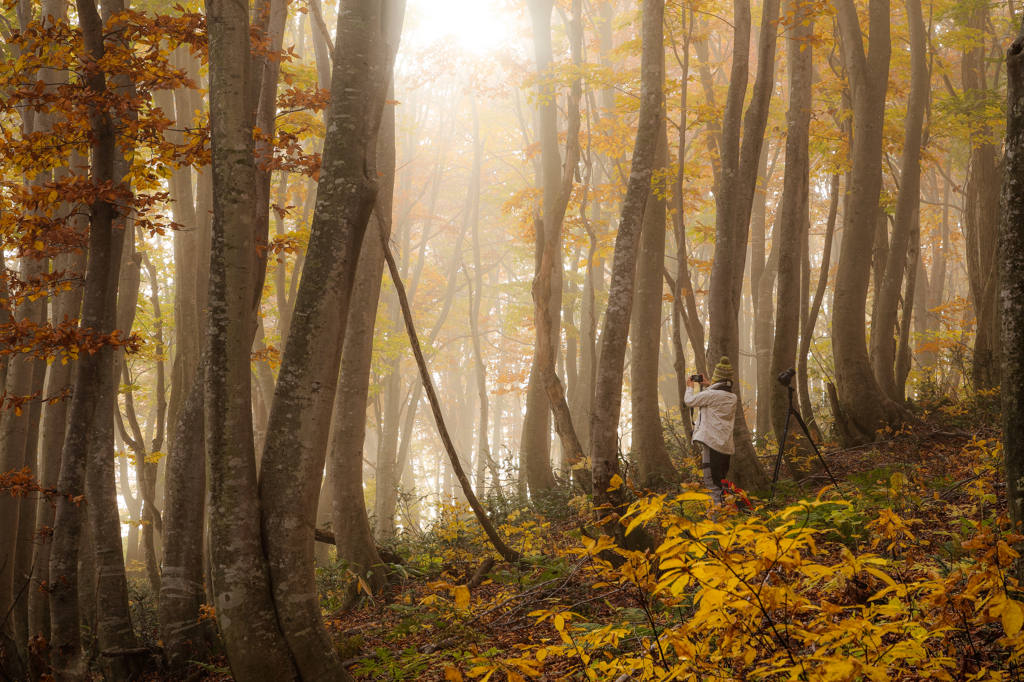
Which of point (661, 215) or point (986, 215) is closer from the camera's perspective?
point (661, 215)

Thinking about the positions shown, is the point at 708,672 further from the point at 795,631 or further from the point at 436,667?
the point at 436,667

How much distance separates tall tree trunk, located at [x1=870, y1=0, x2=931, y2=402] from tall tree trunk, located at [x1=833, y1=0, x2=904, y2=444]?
114 centimetres

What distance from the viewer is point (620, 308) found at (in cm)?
595

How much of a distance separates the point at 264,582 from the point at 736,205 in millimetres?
7334

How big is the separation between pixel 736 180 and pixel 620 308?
372 cm

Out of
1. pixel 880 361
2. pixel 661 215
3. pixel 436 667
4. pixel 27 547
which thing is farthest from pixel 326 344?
pixel 880 361

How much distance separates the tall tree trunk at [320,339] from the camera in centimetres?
353

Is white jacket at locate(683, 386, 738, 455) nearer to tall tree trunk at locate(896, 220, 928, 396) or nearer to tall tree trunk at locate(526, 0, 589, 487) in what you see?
tall tree trunk at locate(526, 0, 589, 487)

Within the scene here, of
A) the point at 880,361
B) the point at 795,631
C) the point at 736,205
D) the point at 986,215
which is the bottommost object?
the point at 795,631

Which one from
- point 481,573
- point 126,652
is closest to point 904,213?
point 481,573

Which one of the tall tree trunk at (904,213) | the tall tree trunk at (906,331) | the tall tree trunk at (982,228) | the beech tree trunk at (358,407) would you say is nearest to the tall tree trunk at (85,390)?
the beech tree trunk at (358,407)

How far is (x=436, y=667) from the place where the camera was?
13.9ft

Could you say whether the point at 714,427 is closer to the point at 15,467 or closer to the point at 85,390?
the point at 85,390

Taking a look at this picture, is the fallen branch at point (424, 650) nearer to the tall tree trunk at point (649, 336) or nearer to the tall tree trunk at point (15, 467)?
the tall tree trunk at point (15, 467)
